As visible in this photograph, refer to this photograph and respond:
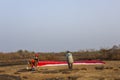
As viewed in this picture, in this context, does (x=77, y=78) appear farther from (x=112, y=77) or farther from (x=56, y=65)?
(x=56, y=65)

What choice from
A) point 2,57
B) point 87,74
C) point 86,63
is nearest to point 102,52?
point 86,63

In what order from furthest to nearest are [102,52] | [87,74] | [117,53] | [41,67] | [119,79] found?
1. [102,52]
2. [117,53]
3. [41,67]
4. [87,74]
5. [119,79]

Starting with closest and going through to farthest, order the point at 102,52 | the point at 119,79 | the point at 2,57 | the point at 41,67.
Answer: the point at 119,79 → the point at 41,67 → the point at 102,52 → the point at 2,57

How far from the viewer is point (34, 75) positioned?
32.9m

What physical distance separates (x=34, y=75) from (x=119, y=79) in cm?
921

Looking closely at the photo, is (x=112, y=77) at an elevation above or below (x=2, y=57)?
below

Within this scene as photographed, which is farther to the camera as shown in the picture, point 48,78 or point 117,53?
point 117,53

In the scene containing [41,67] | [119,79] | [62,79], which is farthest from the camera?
[41,67]

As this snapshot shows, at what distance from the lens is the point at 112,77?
1142 inches

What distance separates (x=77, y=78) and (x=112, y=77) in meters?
3.08

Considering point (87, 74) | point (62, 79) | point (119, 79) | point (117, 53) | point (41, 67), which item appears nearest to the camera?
point (119, 79)

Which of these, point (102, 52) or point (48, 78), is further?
point (102, 52)

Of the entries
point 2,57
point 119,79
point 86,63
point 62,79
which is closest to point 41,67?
point 86,63

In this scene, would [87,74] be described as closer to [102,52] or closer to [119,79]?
[119,79]
